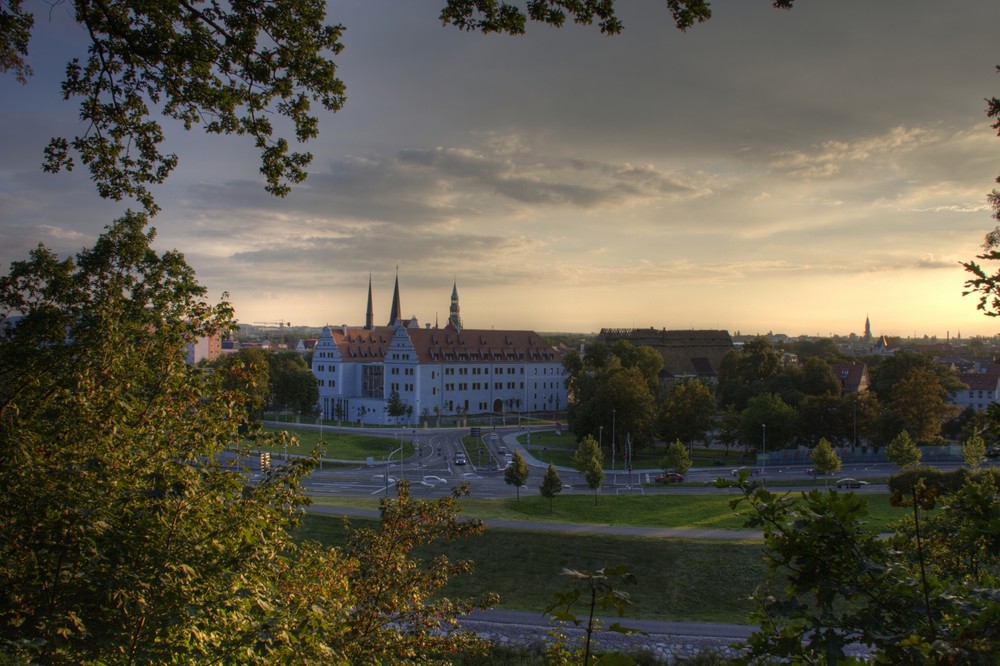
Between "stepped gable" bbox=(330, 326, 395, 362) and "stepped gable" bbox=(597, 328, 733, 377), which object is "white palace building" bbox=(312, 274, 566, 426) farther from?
"stepped gable" bbox=(597, 328, 733, 377)

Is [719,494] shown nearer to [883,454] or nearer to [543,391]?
[883,454]

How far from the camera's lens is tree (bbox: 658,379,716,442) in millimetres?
51062

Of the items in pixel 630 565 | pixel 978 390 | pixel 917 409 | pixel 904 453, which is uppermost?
pixel 978 390

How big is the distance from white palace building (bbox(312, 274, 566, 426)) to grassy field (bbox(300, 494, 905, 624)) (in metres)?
42.2

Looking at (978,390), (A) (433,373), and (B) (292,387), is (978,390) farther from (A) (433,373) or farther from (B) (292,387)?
(B) (292,387)

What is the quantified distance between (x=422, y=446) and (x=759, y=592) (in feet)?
174

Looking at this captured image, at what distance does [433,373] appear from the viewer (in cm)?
7444

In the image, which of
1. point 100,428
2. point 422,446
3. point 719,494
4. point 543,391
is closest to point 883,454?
point 719,494

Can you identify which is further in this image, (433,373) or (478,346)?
(478,346)

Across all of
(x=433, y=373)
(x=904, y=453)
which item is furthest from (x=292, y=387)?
(x=904, y=453)

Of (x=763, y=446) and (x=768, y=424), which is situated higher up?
(x=768, y=424)

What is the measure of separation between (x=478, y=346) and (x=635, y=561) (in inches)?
2178

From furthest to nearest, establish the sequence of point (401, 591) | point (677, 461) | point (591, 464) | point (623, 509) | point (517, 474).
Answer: point (677, 461) < point (591, 464) < point (517, 474) < point (623, 509) < point (401, 591)

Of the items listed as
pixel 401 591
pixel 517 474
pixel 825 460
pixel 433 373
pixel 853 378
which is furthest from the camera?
pixel 433 373
